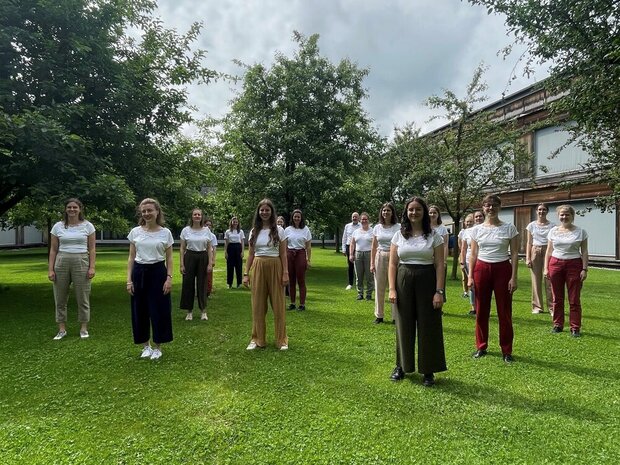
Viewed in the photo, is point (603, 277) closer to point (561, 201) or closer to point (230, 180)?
point (561, 201)

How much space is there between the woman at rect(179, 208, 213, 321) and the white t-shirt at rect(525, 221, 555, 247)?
6.09 meters

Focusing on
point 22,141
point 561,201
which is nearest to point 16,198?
point 22,141

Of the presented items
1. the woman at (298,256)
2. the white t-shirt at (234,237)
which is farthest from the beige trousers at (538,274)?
the white t-shirt at (234,237)

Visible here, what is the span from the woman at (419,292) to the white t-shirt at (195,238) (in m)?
4.29

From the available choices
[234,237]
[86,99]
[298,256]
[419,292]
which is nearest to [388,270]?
[419,292]

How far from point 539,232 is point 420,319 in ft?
16.3

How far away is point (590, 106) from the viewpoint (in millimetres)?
6672

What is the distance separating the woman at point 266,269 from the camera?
19.2 ft

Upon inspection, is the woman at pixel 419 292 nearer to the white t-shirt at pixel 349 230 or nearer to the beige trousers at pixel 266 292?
the beige trousers at pixel 266 292

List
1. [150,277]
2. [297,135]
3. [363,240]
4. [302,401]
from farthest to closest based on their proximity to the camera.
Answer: [297,135], [363,240], [150,277], [302,401]

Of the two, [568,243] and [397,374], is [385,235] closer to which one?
[568,243]

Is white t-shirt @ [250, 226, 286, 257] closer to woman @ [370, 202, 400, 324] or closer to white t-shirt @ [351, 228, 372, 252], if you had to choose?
woman @ [370, 202, 400, 324]

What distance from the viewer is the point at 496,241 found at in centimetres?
537

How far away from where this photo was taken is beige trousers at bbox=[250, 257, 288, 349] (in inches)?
230
